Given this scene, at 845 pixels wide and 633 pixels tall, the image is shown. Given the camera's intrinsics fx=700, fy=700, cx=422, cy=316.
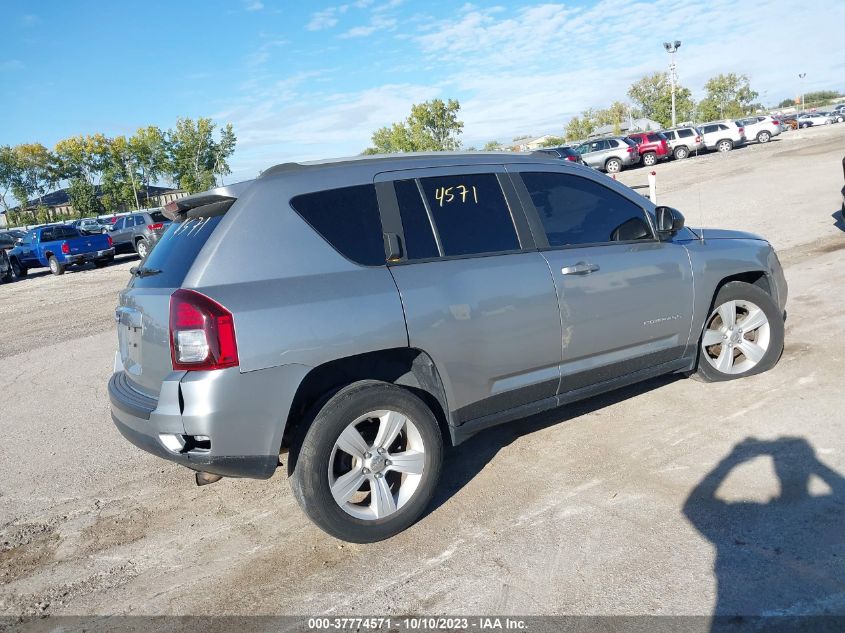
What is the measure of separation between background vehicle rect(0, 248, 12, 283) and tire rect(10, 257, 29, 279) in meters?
0.43

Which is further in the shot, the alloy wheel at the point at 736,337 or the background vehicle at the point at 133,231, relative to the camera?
the background vehicle at the point at 133,231

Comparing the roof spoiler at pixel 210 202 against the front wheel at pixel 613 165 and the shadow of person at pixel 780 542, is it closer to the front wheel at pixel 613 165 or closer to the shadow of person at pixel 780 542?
the shadow of person at pixel 780 542

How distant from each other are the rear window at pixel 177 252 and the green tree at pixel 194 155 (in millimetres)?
59207

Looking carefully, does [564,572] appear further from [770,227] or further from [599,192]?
[770,227]

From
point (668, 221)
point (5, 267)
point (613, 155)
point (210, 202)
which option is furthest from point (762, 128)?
point (210, 202)

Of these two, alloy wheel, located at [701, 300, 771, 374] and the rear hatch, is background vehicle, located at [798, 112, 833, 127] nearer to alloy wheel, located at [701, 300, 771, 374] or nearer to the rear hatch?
alloy wheel, located at [701, 300, 771, 374]

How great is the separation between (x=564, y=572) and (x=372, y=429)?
3.94 feet

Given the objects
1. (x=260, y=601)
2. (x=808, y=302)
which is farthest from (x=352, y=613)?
(x=808, y=302)

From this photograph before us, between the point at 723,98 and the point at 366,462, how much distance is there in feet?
372

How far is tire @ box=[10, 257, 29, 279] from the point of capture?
23.3m

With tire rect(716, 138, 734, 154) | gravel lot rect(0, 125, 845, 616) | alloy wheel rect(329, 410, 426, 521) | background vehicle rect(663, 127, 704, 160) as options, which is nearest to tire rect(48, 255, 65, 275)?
gravel lot rect(0, 125, 845, 616)

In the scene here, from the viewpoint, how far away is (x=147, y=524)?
4098mm

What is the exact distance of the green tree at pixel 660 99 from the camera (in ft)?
300

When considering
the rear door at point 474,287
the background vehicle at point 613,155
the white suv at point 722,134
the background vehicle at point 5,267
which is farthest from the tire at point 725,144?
the rear door at point 474,287
